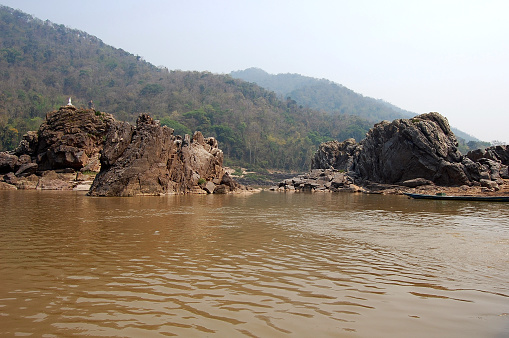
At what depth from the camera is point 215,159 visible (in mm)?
45219

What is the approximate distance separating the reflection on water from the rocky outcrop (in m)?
33.8

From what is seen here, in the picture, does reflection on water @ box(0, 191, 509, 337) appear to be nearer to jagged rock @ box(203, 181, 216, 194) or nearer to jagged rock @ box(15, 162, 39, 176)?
jagged rock @ box(203, 181, 216, 194)

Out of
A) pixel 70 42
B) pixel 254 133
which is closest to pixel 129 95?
pixel 254 133

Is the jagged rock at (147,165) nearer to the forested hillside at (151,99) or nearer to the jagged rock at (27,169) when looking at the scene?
the jagged rock at (27,169)

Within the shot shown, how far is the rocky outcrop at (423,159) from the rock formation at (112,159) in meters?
20.8

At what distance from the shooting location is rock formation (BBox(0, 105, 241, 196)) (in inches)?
1243

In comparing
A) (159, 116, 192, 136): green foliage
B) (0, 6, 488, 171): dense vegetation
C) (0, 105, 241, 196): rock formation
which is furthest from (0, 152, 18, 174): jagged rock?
(159, 116, 192, 136): green foliage

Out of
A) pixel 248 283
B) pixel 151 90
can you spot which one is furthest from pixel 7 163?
pixel 151 90

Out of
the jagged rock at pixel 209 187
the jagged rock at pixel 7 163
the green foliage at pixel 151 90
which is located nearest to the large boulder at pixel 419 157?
the jagged rock at pixel 209 187

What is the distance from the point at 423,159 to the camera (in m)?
44.1

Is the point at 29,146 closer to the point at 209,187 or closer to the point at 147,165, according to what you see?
the point at 147,165

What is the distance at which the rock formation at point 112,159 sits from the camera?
31.6 metres

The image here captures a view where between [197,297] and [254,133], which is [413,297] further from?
[254,133]

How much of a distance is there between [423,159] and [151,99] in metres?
105
